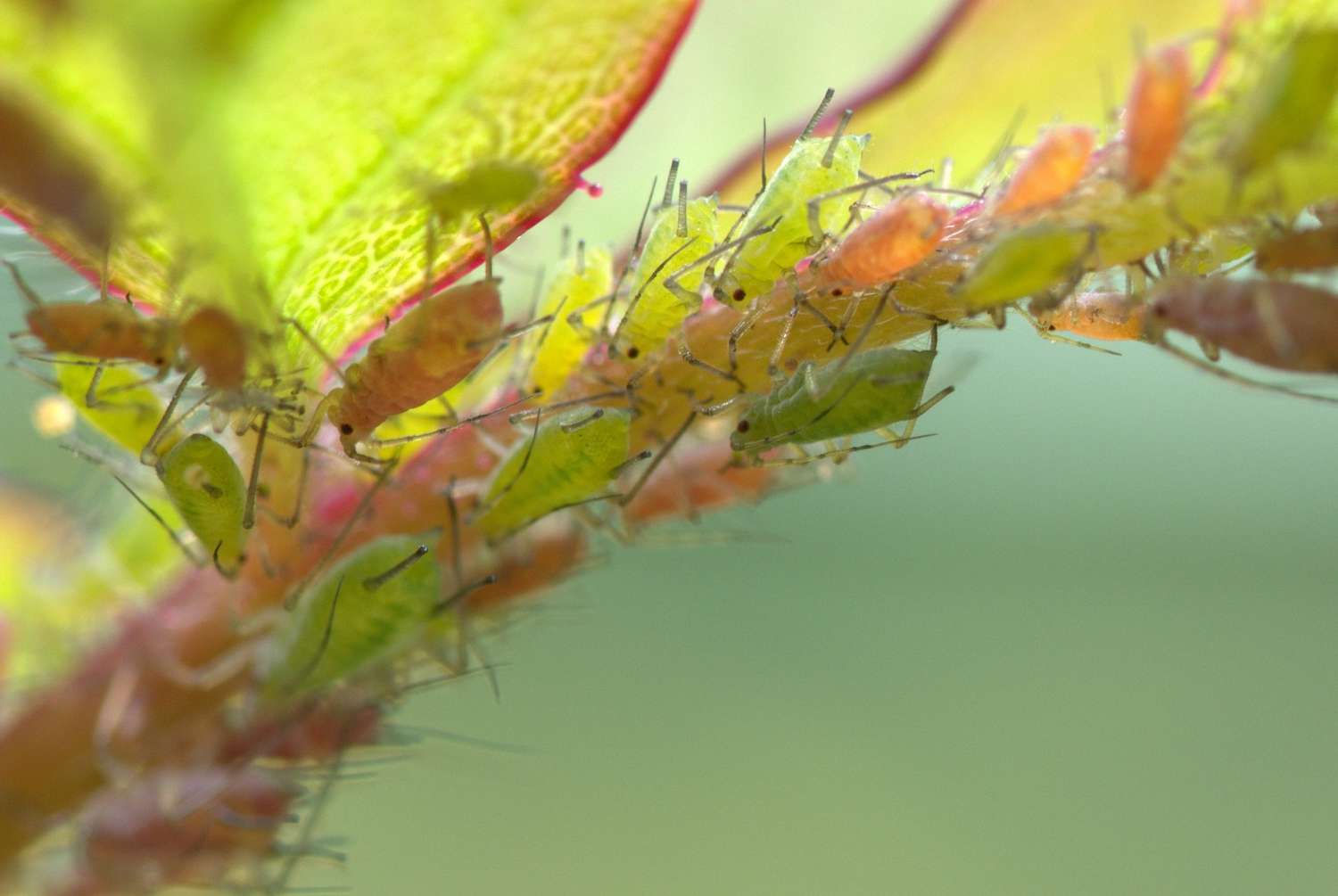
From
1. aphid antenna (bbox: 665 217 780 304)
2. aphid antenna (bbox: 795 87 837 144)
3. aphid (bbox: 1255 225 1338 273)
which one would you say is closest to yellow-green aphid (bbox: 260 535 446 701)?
aphid antenna (bbox: 665 217 780 304)

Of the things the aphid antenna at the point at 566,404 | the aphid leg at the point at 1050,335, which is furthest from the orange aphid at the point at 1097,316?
the aphid antenna at the point at 566,404

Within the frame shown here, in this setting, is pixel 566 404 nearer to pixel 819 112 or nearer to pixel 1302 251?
pixel 819 112

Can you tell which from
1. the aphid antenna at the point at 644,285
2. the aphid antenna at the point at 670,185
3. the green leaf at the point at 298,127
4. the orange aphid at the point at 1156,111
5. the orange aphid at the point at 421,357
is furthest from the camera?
the aphid antenna at the point at 670,185

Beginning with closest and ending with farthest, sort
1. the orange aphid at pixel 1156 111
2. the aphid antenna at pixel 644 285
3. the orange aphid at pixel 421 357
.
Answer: the orange aphid at pixel 1156 111 < the orange aphid at pixel 421 357 < the aphid antenna at pixel 644 285

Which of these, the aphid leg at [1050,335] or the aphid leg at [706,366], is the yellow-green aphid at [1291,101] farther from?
the aphid leg at [706,366]

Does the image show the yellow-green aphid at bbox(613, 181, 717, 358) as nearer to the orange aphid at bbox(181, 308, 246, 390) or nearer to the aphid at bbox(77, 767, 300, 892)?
the orange aphid at bbox(181, 308, 246, 390)

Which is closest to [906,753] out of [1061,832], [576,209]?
[1061,832]

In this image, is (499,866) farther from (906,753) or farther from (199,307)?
(199,307)

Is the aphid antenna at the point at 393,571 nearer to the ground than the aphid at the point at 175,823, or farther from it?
farther from it
